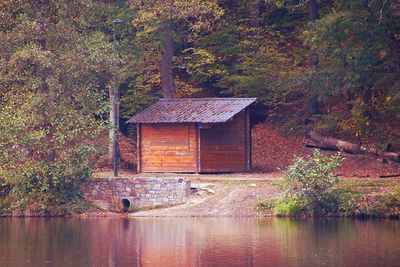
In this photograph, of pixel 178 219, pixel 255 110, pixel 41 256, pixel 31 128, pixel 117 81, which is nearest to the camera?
pixel 41 256

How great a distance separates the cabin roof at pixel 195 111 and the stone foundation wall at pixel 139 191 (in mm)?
4121

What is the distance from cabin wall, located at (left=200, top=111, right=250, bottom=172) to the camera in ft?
125

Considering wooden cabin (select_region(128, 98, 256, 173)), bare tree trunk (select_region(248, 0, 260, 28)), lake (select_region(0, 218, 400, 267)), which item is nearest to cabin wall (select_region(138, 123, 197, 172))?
wooden cabin (select_region(128, 98, 256, 173))

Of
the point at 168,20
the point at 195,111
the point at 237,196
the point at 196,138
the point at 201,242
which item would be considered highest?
the point at 168,20

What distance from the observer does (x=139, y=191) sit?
34.4m

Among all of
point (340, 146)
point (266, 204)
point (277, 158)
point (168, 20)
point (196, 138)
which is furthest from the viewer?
point (277, 158)

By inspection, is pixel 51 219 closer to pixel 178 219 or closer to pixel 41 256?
pixel 178 219

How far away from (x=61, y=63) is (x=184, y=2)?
9.51 meters

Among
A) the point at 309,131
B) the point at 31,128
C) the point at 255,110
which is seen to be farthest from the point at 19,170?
the point at 309,131

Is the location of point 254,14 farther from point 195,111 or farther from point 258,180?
point 258,180

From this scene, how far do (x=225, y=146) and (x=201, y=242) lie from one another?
13.9m

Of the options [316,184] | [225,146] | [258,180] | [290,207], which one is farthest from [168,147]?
[316,184]

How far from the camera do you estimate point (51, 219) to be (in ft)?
106

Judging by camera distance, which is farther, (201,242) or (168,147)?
(168,147)
